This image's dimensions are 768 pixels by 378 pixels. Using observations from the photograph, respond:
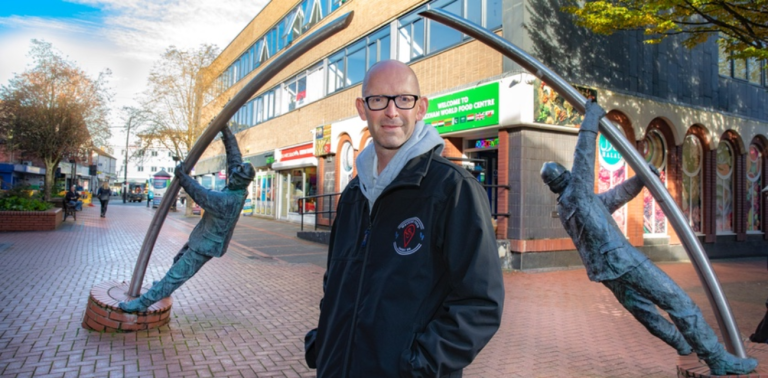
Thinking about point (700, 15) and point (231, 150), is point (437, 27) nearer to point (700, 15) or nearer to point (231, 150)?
point (700, 15)

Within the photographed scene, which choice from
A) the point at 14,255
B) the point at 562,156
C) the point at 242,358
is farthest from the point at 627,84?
the point at 14,255

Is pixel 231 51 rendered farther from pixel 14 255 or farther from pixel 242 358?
pixel 242 358

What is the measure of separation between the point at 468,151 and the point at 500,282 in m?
12.4

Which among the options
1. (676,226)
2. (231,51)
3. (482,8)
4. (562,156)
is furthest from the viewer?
(231,51)

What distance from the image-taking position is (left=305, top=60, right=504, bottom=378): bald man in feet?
5.67

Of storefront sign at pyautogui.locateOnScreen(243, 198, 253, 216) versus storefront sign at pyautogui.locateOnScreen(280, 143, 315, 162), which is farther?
storefront sign at pyautogui.locateOnScreen(243, 198, 253, 216)

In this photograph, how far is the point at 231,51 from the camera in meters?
36.2

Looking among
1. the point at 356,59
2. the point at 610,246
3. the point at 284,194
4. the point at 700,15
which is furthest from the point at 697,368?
the point at 284,194

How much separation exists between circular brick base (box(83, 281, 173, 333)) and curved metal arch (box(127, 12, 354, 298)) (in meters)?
0.28

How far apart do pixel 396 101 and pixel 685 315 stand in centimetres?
292

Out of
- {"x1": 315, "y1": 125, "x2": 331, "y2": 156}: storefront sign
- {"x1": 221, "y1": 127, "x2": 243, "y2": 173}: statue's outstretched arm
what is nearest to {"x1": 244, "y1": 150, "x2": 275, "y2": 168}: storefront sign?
{"x1": 315, "y1": 125, "x2": 331, "y2": 156}: storefront sign

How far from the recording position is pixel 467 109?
12.6 metres

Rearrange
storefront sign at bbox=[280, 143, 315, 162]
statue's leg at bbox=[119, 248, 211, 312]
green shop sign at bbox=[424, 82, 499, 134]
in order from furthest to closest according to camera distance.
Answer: storefront sign at bbox=[280, 143, 315, 162] → green shop sign at bbox=[424, 82, 499, 134] → statue's leg at bbox=[119, 248, 211, 312]

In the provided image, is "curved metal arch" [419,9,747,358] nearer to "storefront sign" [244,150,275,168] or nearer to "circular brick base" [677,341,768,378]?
"circular brick base" [677,341,768,378]
